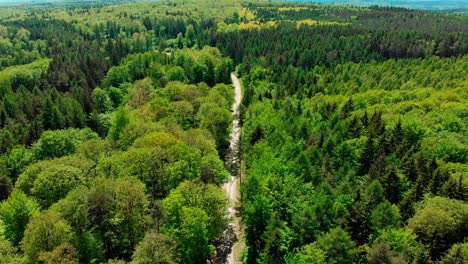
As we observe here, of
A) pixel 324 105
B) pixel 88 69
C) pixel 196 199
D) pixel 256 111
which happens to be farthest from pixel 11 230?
pixel 88 69

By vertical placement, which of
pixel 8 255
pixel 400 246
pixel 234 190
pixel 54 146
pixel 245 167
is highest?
pixel 400 246

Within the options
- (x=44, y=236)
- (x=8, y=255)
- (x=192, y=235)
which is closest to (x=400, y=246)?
(x=192, y=235)

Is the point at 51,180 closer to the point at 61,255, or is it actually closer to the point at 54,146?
the point at 61,255

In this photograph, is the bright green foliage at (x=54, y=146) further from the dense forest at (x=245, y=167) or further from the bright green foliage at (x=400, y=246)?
the bright green foliage at (x=400, y=246)

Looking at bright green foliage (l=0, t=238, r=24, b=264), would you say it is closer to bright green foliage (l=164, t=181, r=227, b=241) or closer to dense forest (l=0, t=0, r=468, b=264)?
dense forest (l=0, t=0, r=468, b=264)

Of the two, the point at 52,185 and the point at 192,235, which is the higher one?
the point at 52,185

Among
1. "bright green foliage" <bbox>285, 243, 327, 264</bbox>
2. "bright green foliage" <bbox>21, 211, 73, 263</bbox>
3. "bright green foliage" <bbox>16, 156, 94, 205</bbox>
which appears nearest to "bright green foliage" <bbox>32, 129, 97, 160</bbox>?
"bright green foliage" <bbox>16, 156, 94, 205</bbox>

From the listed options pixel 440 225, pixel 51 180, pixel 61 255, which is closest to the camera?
pixel 61 255
